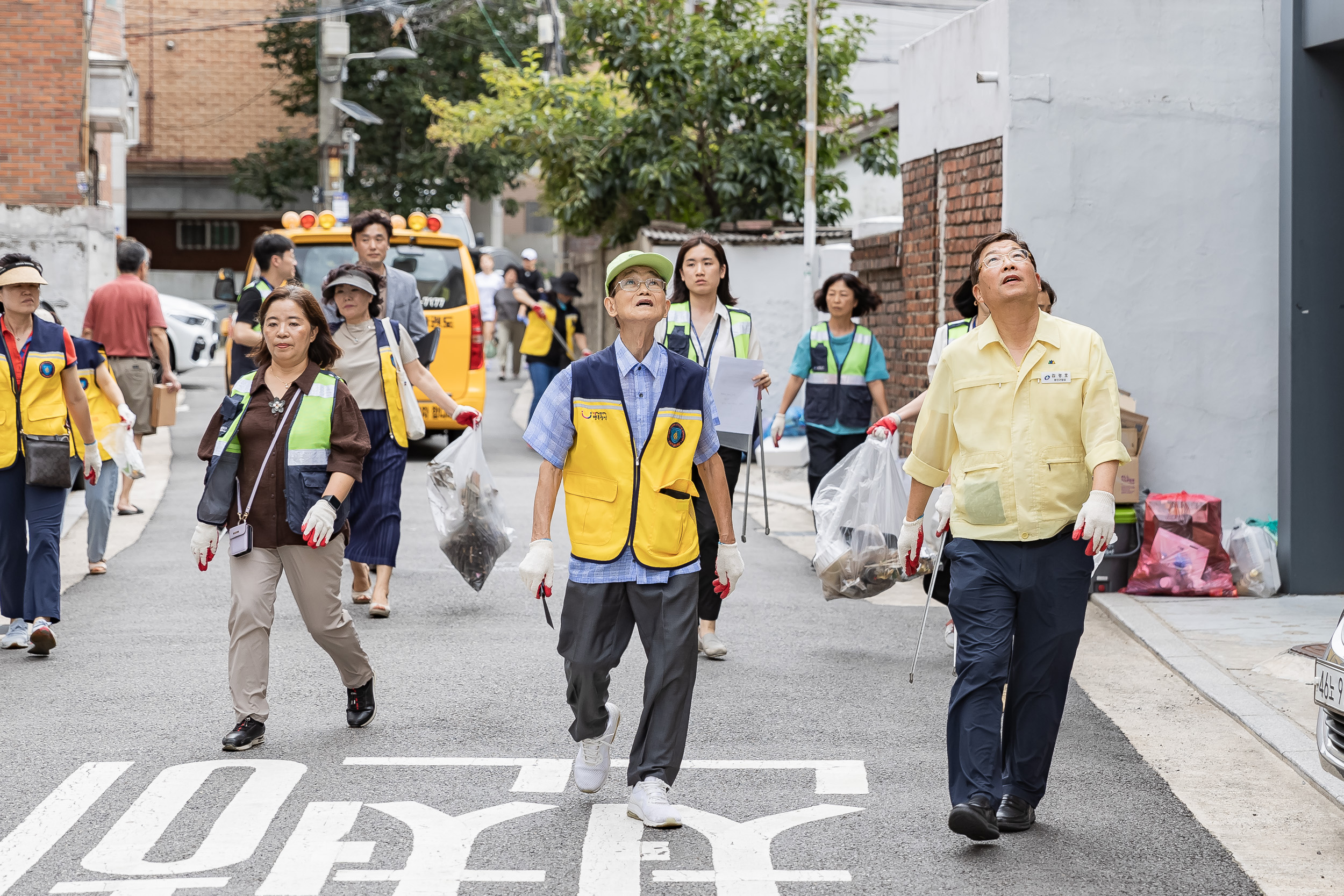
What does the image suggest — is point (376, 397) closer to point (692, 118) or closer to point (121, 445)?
point (121, 445)

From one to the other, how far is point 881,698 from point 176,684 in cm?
298

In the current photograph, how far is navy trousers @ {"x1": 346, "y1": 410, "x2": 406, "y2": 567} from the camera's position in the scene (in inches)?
324

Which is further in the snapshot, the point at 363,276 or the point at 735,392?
the point at 363,276

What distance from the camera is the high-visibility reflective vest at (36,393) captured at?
7176mm

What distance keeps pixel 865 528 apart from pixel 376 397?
2.61 metres

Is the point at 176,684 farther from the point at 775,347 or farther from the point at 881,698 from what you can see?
the point at 775,347

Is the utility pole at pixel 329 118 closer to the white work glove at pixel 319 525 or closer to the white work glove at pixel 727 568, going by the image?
the white work glove at pixel 319 525

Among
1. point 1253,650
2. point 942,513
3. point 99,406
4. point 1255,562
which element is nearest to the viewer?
point 942,513

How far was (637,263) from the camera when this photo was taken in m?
4.91

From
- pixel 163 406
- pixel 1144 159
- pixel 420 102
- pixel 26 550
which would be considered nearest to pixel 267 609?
pixel 26 550

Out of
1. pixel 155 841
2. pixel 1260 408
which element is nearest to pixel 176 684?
pixel 155 841

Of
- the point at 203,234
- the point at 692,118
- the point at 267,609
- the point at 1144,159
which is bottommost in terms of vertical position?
the point at 267,609

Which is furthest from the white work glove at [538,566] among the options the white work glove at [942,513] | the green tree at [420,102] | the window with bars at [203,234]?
the window with bars at [203,234]

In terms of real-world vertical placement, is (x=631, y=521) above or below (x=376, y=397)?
below
